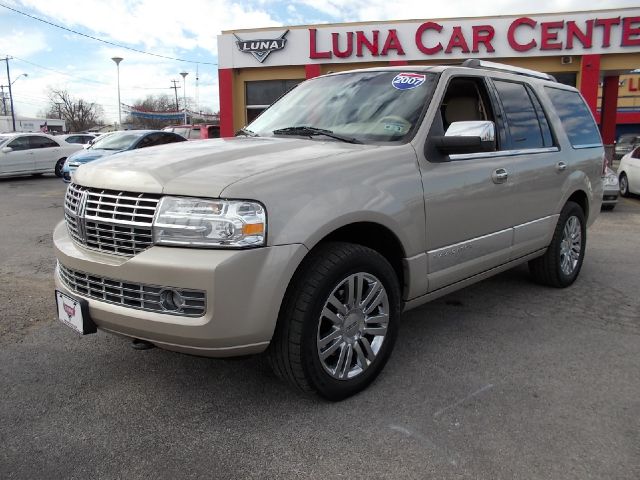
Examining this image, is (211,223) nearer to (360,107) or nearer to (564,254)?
(360,107)

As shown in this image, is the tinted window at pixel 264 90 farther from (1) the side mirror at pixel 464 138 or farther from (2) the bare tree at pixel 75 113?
(2) the bare tree at pixel 75 113

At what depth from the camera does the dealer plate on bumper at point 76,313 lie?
9.33 feet

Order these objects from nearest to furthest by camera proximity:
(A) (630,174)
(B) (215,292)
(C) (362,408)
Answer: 1. (B) (215,292)
2. (C) (362,408)
3. (A) (630,174)

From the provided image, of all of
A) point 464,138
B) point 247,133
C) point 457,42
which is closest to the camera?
point 464,138

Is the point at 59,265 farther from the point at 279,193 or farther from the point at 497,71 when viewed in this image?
the point at 497,71

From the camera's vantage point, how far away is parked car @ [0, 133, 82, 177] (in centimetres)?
1773

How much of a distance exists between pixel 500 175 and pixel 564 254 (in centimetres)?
164

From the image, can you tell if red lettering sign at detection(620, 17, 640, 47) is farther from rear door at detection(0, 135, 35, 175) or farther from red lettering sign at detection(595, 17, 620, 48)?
rear door at detection(0, 135, 35, 175)

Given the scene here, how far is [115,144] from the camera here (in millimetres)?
13672

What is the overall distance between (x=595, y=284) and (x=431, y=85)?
2873 mm

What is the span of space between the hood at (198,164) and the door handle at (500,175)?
1.05 m

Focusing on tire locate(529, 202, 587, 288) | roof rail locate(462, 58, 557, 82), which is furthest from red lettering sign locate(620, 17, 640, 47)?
tire locate(529, 202, 587, 288)

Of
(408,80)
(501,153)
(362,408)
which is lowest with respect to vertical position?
(362,408)

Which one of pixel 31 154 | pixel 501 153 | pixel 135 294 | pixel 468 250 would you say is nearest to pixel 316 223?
pixel 135 294
